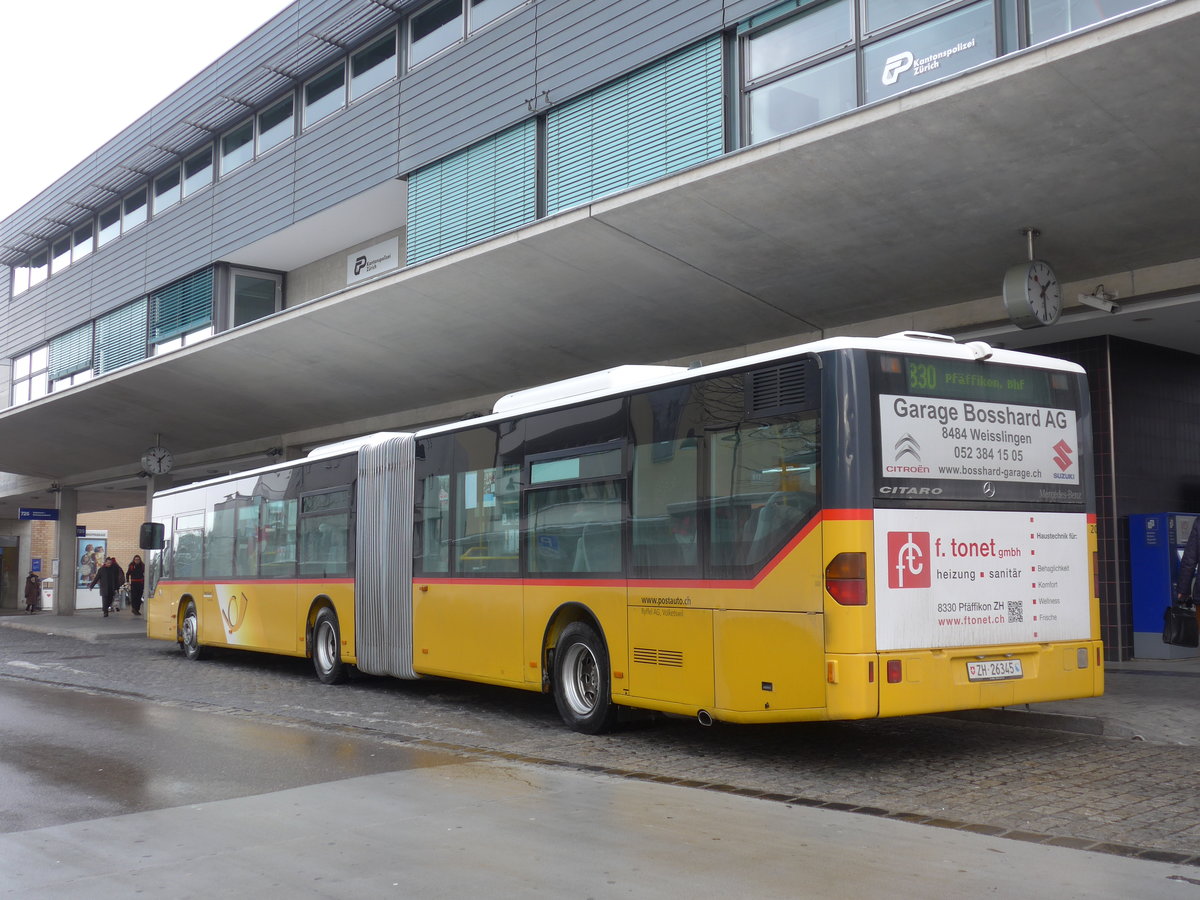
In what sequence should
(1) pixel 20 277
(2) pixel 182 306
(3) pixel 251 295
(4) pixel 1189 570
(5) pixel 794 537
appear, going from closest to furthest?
(5) pixel 794 537 < (4) pixel 1189 570 < (3) pixel 251 295 < (2) pixel 182 306 < (1) pixel 20 277

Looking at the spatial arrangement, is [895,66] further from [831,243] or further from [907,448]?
[907,448]

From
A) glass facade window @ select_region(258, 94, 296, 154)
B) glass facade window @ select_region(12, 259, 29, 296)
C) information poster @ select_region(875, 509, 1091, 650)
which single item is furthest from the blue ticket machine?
glass facade window @ select_region(12, 259, 29, 296)

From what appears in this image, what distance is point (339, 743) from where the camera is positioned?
9680 mm

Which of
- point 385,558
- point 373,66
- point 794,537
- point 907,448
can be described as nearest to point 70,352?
point 373,66

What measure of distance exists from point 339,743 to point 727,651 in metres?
3.44

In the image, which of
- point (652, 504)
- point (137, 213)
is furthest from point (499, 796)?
point (137, 213)

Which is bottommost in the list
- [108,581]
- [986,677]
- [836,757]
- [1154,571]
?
[836,757]

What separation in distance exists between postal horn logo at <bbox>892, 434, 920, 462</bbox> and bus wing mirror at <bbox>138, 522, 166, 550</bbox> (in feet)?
51.4

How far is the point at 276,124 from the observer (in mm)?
24656

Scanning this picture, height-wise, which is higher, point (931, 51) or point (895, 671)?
point (931, 51)

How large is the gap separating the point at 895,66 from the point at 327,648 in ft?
32.2

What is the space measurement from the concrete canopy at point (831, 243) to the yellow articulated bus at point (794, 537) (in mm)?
2609

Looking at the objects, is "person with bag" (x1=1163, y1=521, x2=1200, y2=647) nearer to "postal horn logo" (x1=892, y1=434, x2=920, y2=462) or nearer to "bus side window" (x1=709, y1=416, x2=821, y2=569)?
"postal horn logo" (x1=892, y1=434, x2=920, y2=462)

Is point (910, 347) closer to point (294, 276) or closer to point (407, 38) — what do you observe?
point (407, 38)
